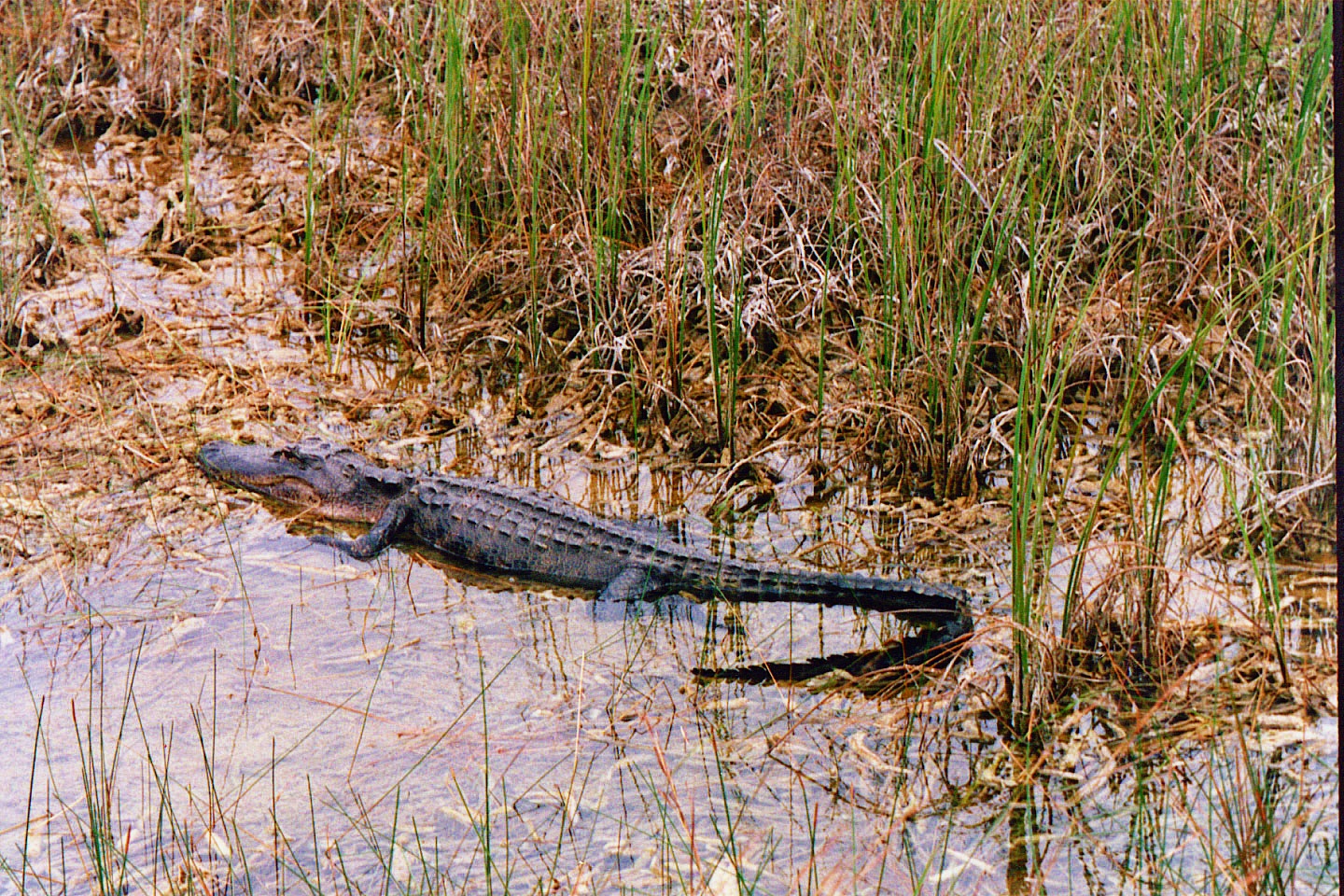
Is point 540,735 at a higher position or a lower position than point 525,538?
lower

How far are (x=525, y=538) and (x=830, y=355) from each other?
4.76 ft

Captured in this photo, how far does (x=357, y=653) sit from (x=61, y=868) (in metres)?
0.98

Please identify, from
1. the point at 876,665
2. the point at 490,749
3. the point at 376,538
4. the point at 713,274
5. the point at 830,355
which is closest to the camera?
the point at 490,749

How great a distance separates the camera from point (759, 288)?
16.3ft

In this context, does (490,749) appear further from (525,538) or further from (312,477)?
(312,477)

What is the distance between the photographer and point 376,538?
4.36 metres

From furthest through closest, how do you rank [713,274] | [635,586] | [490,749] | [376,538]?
[713,274]
[376,538]
[635,586]
[490,749]

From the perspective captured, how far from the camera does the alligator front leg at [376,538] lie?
170 inches

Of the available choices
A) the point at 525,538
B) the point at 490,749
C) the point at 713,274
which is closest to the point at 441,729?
the point at 490,749

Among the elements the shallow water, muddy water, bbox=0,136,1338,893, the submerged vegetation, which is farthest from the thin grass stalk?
the shallow water

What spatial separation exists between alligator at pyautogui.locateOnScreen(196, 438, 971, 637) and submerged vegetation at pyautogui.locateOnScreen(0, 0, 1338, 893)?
249 mm

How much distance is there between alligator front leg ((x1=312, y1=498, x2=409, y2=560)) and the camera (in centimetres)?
432

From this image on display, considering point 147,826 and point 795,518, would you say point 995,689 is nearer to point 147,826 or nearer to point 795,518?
point 795,518

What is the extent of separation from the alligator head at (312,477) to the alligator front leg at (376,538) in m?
0.14
